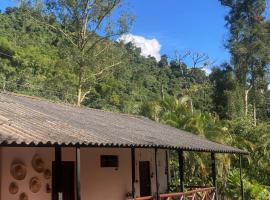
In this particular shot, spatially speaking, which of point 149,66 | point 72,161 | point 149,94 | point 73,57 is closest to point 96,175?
point 72,161

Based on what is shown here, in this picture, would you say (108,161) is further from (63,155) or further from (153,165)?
(153,165)

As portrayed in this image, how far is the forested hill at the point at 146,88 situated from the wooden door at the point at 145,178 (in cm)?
487

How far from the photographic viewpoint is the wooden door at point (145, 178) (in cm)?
1542

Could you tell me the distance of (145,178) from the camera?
15.7 meters

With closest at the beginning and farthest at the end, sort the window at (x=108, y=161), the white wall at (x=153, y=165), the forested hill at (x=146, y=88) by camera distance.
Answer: the window at (x=108, y=161), the white wall at (x=153, y=165), the forested hill at (x=146, y=88)

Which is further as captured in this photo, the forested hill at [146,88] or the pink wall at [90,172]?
the forested hill at [146,88]

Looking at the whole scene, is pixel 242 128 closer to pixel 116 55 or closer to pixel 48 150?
pixel 116 55

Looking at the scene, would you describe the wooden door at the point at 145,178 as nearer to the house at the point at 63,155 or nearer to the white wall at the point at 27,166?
the house at the point at 63,155

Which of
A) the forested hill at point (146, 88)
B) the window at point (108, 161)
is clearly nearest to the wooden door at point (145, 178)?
the window at point (108, 161)

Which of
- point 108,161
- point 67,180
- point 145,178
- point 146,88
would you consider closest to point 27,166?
point 67,180

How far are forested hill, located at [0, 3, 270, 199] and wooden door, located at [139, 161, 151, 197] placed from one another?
4.87 m

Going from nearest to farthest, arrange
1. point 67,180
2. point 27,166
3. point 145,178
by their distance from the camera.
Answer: point 27,166 → point 67,180 → point 145,178

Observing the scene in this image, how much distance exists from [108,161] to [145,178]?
294cm

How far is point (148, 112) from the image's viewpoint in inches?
935
